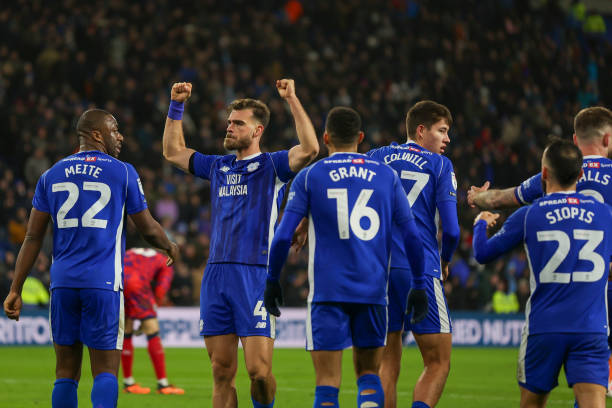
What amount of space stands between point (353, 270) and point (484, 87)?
860 inches

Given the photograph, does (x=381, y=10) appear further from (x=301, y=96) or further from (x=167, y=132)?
(x=167, y=132)

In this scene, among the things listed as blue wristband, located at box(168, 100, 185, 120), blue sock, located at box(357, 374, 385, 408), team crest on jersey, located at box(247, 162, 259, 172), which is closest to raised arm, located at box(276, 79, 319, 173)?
team crest on jersey, located at box(247, 162, 259, 172)

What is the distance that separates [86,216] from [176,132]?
1.37 metres

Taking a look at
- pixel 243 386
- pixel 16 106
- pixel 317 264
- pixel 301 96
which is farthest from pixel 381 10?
pixel 317 264

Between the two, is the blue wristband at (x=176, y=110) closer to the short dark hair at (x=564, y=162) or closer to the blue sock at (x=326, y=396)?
the blue sock at (x=326, y=396)

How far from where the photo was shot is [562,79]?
28609mm

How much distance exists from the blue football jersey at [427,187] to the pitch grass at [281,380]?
11.6 feet

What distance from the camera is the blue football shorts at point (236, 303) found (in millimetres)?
7211

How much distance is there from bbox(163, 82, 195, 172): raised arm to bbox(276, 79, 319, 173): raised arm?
3.29 ft

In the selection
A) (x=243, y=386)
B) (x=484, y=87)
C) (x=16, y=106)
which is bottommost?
(x=243, y=386)

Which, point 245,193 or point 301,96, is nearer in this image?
point 245,193

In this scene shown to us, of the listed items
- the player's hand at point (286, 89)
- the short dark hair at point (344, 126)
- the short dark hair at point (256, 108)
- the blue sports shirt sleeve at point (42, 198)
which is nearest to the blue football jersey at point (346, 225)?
the short dark hair at point (344, 126)

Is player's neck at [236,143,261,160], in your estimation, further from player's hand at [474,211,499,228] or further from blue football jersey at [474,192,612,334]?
blue football jersey at [474,192,612,334]

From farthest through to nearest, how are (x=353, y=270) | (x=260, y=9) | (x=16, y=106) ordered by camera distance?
(x=260, y=9) → (x=16, y=106) → (x=353, y=270)
